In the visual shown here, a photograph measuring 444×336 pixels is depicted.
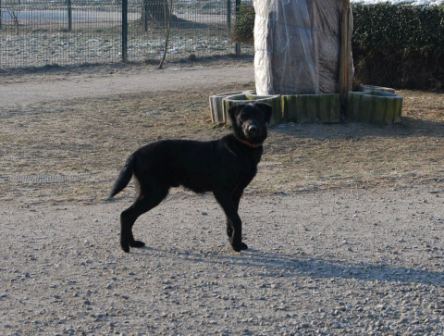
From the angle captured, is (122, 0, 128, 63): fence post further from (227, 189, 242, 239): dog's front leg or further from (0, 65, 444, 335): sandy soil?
(227, 189, 242, 239): dog's front leg

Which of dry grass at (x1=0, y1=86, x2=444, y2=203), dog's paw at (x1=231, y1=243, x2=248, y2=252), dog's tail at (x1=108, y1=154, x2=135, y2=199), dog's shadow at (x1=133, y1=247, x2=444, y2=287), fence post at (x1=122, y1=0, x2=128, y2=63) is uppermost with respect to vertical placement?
fence post at (x1=122, y1=0, x2=128, y2=63)

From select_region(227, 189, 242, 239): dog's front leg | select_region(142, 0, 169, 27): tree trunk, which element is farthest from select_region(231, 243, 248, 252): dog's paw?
select_region(142, 0, 169, 27): tree trunk

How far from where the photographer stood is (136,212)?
6.98 m

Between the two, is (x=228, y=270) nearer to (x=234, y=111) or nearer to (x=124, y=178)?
(x=124, y=178)

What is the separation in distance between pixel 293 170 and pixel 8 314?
515 centimetres

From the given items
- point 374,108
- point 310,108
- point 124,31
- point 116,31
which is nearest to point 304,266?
point 310,108

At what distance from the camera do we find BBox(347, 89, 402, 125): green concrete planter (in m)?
12.4

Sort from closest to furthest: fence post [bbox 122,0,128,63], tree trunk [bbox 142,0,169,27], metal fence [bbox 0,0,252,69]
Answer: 1. fence post [bbox 122,0,128,63]
2. metal fence [bbox 0,0,252,69]
3. tree trunk [bbox 142,0,169,27]

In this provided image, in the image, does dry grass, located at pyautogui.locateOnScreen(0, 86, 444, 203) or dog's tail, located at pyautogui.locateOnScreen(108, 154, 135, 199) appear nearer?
dog's tail, located at pyautogui.locateOnScreen(108, 154, 135, 199)

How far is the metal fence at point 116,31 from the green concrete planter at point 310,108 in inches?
390

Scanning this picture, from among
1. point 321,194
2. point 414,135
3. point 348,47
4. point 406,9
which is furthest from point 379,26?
point 321,194

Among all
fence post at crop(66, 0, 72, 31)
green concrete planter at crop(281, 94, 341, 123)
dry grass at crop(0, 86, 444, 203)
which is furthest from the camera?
fence post at crop(66, 0, 72, 31)

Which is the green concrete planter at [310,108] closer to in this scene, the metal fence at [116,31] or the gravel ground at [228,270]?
the gravel ground at [228,270]

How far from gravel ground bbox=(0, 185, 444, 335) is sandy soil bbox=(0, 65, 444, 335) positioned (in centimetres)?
1
